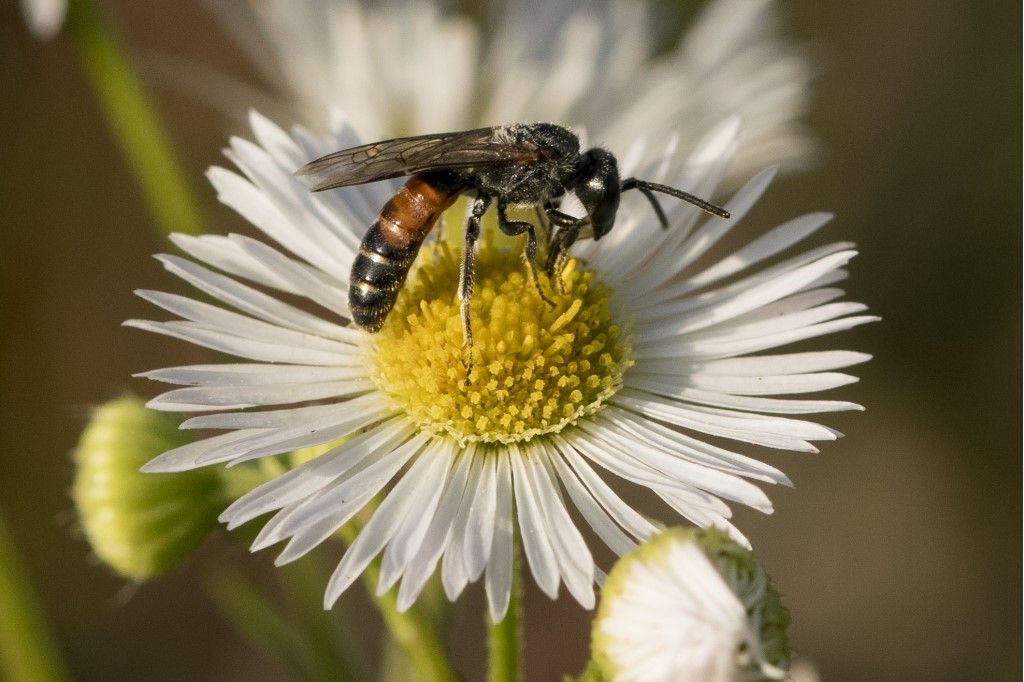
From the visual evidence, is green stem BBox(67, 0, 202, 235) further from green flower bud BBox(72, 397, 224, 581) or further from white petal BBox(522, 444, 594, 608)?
white petal BBox(522, 444, 594, 608)

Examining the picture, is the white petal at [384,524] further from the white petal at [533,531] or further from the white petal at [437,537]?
the white petal at [533,531]

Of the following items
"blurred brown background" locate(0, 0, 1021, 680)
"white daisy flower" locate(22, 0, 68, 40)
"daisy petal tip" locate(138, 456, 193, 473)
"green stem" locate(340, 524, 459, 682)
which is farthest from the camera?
"blurred brown background" locate(0, 0, 1021, 680)

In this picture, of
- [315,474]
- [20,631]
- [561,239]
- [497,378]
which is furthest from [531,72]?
[20,631]

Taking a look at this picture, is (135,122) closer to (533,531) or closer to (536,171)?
(536,171)

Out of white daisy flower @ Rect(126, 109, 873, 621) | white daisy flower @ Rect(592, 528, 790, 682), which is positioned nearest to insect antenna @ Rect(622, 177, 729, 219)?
white daisy flower @ Rect(126, 109, 873, 621)

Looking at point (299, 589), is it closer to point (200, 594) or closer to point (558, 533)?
point (558, 533)

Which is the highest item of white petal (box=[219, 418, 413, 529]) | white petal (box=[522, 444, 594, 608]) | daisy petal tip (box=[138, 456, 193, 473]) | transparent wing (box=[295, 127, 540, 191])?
transparent wing (box=[295, 127, 540, 191])
